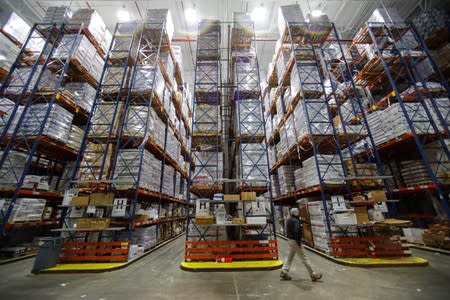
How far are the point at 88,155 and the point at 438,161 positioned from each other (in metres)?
13.5

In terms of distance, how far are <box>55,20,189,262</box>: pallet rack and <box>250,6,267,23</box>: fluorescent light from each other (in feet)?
23.7

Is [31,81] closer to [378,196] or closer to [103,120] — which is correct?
Answer: [103,120]

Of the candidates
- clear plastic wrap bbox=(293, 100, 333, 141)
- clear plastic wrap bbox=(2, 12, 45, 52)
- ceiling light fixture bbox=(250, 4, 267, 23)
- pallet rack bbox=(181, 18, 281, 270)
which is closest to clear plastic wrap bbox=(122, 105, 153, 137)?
pallet rack bbox=(181, 18, 281, 270)

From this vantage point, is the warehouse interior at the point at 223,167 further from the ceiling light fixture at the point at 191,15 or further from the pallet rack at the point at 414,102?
the ceiling light fixture at the point at 191,15

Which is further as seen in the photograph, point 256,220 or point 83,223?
point 83,223

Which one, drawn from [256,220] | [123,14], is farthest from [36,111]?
[123,14]

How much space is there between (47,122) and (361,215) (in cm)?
1148

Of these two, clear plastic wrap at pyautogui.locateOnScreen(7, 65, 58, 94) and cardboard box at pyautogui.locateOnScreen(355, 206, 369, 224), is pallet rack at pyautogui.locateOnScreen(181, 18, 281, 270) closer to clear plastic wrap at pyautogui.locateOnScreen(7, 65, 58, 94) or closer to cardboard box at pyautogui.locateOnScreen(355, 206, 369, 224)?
cardboard box at pyautogui.locateOnScreen(355, 206, 369, 224)

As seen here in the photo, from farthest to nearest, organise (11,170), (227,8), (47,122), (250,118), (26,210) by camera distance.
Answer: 1. (227,8)
2. (250,118)
3. (47,122)
4. (11,170)
5. (26,210)

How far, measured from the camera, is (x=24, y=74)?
8.45m

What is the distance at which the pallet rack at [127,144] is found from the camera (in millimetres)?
6020

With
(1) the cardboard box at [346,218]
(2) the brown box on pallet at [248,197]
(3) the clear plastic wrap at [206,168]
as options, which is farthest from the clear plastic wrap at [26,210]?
(1) the cardboard box at [346,218]

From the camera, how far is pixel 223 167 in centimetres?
802

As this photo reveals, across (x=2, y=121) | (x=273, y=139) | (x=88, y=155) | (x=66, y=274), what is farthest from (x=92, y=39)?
(x=273, y=139)
